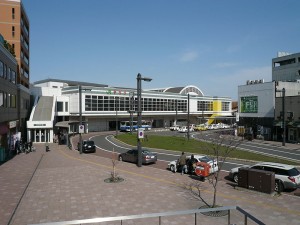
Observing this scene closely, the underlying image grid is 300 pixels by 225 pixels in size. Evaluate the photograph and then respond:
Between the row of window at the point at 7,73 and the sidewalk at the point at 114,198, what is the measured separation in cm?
1208

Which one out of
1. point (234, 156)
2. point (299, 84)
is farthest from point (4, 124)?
point (299, 84)

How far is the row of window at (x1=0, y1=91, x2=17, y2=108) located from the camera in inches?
1111

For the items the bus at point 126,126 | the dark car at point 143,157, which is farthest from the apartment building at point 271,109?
the dark car at point 143,157

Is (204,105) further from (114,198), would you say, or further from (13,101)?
(114,198)

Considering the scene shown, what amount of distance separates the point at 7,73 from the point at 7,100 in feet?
9.78

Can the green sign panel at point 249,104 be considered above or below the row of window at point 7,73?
below

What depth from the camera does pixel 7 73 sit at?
→ 30.7 metres

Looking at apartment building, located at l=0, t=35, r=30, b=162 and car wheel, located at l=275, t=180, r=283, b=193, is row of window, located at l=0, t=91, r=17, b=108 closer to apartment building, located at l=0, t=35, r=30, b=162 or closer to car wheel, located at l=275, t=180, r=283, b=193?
apartment building, located at l=0, t=35, r=30, b=162

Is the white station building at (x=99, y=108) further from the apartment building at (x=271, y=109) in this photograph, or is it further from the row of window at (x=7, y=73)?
the apartment building at (x=271, y=109)

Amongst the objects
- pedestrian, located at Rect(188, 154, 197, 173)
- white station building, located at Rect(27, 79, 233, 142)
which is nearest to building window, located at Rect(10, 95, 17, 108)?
white station building, located at Rect(27, 79, 233, 142)

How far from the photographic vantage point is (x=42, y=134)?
44.3 meters

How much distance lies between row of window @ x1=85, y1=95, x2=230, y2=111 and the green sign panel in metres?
19.8

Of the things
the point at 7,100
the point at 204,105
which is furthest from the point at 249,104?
the point at 7,100

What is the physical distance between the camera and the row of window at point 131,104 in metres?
61.9
